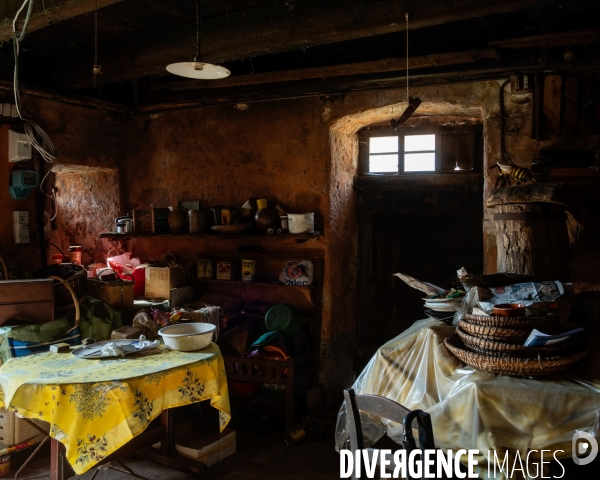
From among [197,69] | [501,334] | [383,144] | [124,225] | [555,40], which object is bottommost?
[501,334]

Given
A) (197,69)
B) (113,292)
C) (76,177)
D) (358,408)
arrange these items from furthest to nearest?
(76,177) < (113,292) < (197,69) < (358,408)

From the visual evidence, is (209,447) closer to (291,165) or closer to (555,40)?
(291,165)

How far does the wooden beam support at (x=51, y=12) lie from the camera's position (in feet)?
10.2

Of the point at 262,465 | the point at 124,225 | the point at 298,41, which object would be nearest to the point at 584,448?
the point at 262,465

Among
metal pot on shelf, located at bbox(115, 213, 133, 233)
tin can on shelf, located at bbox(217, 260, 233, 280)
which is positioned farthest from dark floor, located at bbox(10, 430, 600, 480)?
metal pot on shelf, located at bbox(115, 213, 133, 233)

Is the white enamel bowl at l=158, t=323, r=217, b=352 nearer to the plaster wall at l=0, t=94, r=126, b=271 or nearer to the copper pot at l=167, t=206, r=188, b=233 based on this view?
the copper pot at l=167, t=206, r=188, b=233

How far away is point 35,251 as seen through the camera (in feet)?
15.8

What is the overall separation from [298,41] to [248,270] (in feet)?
7.28

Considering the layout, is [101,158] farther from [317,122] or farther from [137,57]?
[317,122]

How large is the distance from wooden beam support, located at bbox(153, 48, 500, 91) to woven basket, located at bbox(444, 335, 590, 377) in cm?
250

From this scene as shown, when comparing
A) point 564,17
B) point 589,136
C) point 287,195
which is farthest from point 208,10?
point 589,136

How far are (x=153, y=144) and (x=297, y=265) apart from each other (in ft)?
7.12

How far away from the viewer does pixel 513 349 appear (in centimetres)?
233

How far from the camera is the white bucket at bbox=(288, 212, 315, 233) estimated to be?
4.64 m
